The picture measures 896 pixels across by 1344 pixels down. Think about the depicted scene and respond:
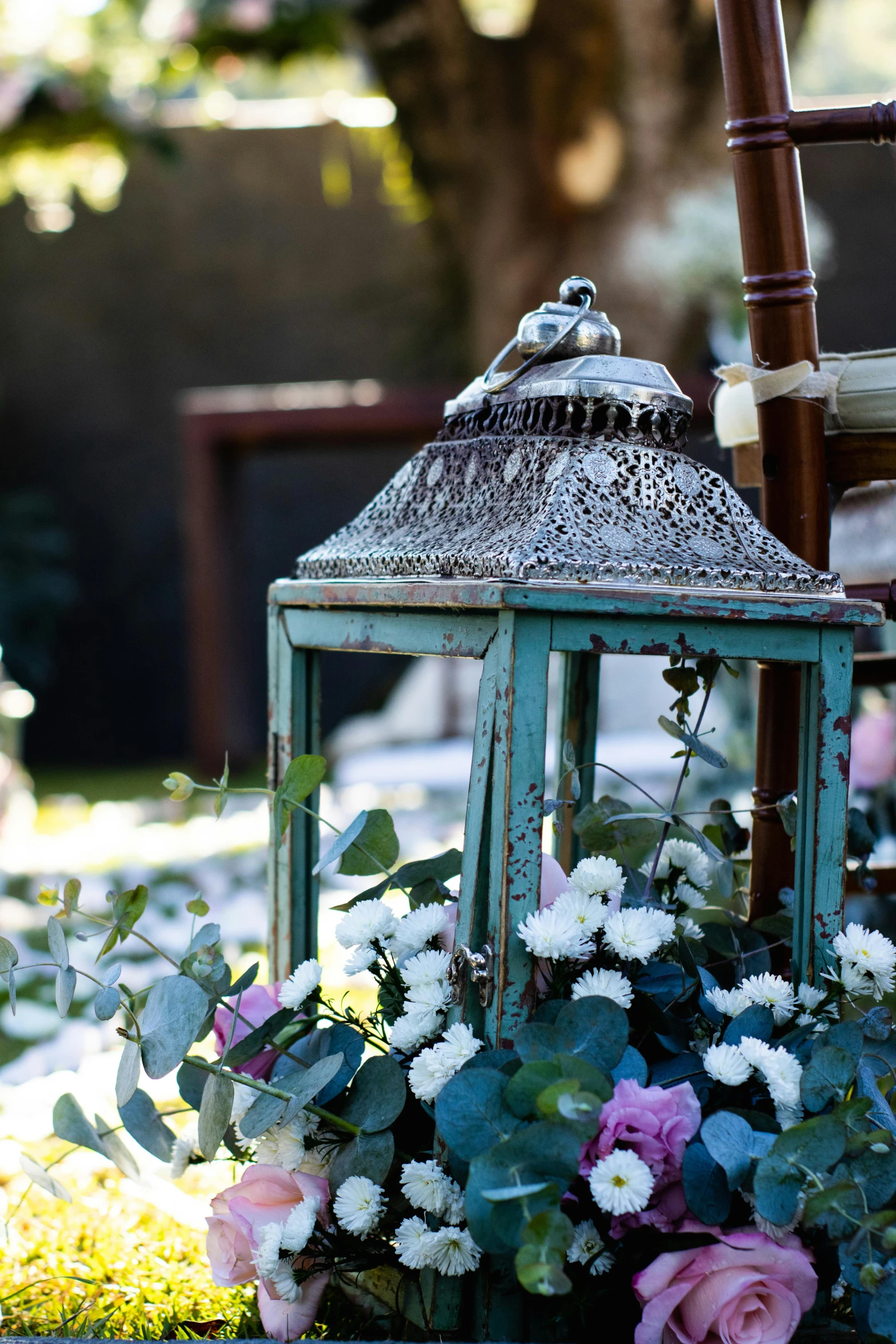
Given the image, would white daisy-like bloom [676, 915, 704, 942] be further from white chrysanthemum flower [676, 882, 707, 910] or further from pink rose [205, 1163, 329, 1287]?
pink rose [205, 1163, 329, 1287]

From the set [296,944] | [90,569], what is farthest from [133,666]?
[296,944]

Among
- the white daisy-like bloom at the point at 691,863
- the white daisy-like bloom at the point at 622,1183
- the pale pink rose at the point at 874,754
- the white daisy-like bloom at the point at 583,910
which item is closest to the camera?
the white daisy-like bloom at the point at 622,1183

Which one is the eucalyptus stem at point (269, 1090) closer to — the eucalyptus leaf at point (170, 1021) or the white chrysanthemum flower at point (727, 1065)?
the eucalyptus leaf at point (170, 1021)

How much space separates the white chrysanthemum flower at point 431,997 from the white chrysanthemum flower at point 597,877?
108 millimetres

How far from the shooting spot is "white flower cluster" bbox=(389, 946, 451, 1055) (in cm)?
83

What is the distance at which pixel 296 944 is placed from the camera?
114 cm

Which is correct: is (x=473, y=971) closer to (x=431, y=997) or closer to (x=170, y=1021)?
(x=431, y=997)

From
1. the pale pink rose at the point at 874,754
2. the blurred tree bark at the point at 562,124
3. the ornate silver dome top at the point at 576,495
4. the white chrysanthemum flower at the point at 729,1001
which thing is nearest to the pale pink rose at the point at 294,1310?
the white chrysanthemum flower at the point at 729,1001

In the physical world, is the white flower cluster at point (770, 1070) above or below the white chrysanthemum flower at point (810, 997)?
below

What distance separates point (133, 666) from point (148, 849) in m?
3.04

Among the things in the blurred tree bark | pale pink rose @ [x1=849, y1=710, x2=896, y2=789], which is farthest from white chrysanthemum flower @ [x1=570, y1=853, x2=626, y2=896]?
the blurred tree bark

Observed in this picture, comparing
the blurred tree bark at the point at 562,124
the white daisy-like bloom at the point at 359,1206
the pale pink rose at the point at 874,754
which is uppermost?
the blurred tree bark at the point at 562,124

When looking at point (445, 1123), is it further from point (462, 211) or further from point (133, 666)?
point (133, 666)

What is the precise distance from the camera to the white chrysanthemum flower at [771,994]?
855 mm
